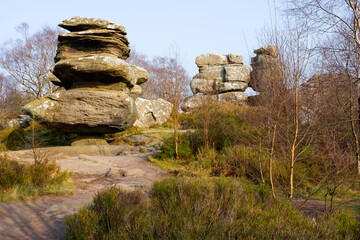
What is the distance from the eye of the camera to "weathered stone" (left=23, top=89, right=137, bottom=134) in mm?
9135

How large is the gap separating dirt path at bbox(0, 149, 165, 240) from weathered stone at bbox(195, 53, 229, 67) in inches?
610

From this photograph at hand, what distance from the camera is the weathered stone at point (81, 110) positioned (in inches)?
360

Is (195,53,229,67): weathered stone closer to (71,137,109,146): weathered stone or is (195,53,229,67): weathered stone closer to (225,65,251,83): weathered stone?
(225,65,251,83): weathered stone

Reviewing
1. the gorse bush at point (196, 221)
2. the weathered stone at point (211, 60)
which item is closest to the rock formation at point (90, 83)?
the gorse bush at point (196, 221)

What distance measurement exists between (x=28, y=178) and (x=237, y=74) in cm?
1761

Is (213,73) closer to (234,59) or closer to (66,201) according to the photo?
(234,59)

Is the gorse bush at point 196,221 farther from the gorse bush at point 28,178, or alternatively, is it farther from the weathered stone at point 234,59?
the weathered stone at point 234,59

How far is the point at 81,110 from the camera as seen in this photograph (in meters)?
9.24

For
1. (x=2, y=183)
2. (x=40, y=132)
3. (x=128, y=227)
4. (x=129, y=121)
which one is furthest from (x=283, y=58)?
(x=40, y=132)

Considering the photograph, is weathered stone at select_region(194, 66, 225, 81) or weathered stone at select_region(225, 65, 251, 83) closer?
weathered stone at select_region(225, 65, 251, 83)

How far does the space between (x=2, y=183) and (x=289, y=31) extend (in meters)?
5.45

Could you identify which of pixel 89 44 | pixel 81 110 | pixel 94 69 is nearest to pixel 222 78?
pixel 89 44

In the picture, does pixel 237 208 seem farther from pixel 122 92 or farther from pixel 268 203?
pixel 122 92

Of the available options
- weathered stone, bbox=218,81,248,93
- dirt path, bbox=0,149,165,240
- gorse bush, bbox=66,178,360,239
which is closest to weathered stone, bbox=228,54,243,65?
weathered stone, bbox=218,81,248,93
